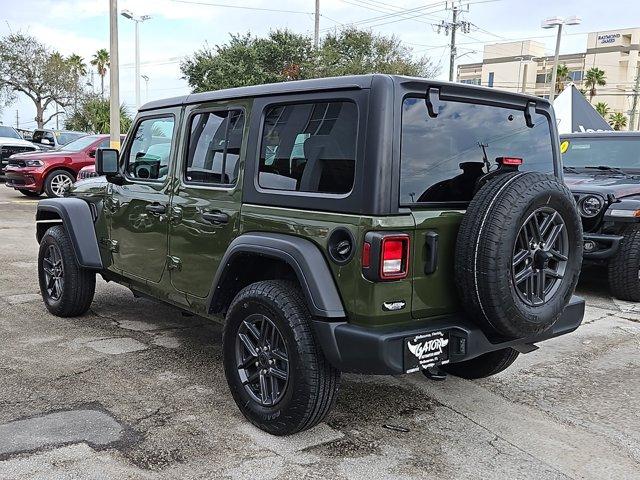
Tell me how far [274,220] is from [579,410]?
219 cm

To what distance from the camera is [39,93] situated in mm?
42656

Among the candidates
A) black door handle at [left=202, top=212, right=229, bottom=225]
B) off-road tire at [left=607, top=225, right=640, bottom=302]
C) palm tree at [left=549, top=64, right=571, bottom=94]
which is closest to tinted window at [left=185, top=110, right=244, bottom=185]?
black door handle at [left=202, top=212, right=229, bottom=225]

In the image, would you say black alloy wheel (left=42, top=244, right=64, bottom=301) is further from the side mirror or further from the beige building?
the beige building

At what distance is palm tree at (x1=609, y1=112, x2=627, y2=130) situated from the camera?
59.6 metres

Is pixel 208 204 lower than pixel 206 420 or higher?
higher

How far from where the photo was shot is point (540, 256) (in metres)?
3.04

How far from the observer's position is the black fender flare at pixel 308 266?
9.40 feet

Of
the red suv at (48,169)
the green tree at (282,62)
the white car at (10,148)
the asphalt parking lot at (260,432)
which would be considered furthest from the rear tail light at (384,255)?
the green tree at (282,62)

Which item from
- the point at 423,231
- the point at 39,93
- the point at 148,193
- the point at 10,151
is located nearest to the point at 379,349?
the point at 423,231

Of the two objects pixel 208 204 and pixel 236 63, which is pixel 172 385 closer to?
pixel 208 204

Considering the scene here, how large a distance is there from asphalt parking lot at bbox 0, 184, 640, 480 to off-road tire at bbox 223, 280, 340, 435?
135 millimetres

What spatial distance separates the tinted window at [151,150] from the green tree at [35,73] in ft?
138

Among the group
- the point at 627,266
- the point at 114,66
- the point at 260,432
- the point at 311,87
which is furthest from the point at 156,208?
the point at 114,66

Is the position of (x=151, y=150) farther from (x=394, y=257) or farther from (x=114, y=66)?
(x=114, y=66)
